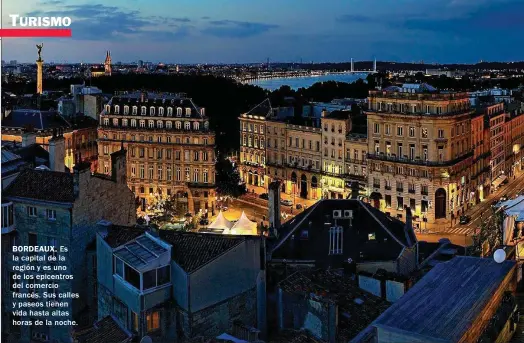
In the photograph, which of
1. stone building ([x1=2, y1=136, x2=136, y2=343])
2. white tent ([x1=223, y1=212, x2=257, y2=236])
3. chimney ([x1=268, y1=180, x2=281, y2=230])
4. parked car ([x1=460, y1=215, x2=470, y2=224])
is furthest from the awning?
stone building ([x1=2, y1=136, x2=136, y2=343])

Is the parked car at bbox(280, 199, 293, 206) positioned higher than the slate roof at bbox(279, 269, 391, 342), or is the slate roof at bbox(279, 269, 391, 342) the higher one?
the slate roof at bbox(279, 269, 391, 342)

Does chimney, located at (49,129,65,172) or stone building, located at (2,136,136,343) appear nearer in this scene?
stone building, located at (2,136,136,343)

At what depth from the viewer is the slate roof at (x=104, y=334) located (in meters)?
15.1

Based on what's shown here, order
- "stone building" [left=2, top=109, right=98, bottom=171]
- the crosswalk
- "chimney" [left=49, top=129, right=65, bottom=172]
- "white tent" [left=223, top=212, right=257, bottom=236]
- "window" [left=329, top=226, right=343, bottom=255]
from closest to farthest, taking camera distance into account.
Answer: "window" [left=329, top=226, right=343, bottom=255] < "chimney" [left=49, top=129, right=65, bottom=172] < "white tent" [left=223, top=212, right=257, bottom=236] < the crosswalk < "stone building" [left=2, top=109, right=98, bottom=171]

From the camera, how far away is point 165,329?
15797 mm

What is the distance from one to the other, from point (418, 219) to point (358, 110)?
11.5 meters

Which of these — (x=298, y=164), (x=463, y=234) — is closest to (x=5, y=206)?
(x=463, y=234)

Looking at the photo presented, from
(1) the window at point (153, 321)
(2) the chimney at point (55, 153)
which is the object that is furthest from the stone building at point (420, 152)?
(1) the window at point (153, 321)

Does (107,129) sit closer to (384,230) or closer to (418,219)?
(418,219)

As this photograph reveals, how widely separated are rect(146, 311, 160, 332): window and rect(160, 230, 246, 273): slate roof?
3.39ft

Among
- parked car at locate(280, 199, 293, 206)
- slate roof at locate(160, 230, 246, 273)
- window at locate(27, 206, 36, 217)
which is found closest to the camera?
slate roof at locate(160, 230, 246, 273)

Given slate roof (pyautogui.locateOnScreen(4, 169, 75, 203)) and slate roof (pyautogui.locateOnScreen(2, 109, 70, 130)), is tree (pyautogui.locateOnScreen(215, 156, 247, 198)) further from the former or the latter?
slate roof (pyautogui.locateOnScreen(4, 169, 75, 203))

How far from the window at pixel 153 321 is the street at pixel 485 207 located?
916 inches

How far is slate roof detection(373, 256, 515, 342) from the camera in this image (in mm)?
11062
